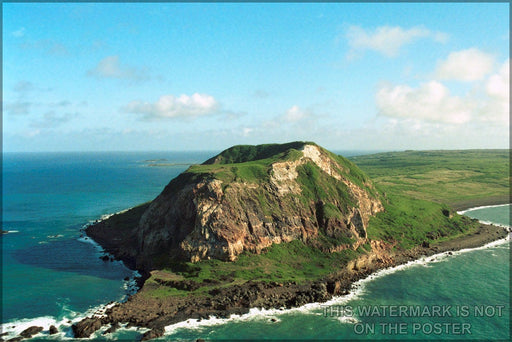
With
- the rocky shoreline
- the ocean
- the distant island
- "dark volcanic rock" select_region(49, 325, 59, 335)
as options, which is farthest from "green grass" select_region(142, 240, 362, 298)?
"dark volcanic rock" select_region(49, 325, 59, 335)

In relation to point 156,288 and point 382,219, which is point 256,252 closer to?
point 156,288

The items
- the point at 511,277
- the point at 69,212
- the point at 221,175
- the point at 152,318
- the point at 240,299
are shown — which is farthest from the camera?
the point at 69,212

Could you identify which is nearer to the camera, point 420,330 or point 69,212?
point 420,330

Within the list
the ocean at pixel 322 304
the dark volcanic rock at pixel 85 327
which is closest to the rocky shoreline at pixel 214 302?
the dark volcanic rock at pixel 85 327

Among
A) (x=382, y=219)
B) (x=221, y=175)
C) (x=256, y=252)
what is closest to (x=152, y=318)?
(x=256, y=252)

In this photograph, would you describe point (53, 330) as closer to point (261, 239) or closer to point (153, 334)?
point (153, 334)

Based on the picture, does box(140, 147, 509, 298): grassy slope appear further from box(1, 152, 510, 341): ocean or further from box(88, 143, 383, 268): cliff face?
box(1, 152, 510, 341): ocean

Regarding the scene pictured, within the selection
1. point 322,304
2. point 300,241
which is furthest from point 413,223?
point 322,304
